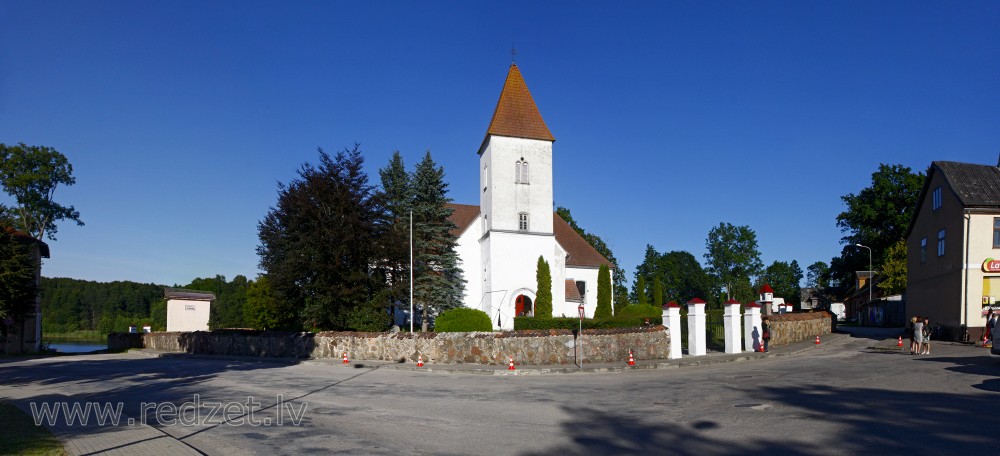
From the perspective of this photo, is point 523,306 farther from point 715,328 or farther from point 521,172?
point 715,328

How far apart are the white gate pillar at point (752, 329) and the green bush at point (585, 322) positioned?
13.3 ft

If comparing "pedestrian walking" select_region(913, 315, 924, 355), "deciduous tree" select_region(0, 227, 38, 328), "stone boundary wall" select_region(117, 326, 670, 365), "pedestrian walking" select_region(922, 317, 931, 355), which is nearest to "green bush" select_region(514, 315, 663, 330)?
"stone boundary wall" select_region(117, 326, 670, 365)

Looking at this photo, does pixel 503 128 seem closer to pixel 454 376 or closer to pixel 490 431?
pixel 454 376

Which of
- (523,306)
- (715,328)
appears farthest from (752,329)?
(523,306)

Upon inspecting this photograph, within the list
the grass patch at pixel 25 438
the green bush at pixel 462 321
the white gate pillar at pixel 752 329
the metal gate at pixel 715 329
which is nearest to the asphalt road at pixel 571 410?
the grass patch at pixel 25 438

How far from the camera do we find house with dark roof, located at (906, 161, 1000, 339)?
1100 inches

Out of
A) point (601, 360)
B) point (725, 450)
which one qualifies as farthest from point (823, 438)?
point (601, 360)

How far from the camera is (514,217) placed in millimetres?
46469

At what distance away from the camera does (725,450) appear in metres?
9.01

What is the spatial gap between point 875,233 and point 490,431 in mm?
62386

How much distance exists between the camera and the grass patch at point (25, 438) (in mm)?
8383

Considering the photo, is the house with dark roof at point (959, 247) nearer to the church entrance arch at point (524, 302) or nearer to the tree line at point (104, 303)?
the church entrance arch at point (524, 302)

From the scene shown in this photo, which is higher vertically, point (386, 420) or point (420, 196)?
point (420, 196)

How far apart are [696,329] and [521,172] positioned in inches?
924
